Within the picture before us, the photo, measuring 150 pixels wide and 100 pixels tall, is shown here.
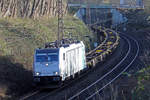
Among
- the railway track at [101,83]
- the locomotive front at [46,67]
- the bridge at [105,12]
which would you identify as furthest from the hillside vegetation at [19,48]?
the bridge at [105,12]

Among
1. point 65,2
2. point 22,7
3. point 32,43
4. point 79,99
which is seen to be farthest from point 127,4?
point 79,99

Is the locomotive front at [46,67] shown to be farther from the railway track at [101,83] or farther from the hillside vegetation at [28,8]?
the hillside vegetation at [28,8]

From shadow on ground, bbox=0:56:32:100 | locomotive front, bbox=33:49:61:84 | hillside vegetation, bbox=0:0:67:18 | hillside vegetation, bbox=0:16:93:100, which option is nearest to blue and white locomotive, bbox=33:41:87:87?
locomotive front, bbox=33:49:61:84

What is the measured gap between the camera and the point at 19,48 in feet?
88.9

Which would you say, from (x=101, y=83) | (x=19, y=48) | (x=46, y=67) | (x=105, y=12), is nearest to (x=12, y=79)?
(x=46, y=67)

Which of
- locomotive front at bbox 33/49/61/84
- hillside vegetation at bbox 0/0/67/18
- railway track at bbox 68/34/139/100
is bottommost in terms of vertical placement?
railway track at bbox 68/34/139/100

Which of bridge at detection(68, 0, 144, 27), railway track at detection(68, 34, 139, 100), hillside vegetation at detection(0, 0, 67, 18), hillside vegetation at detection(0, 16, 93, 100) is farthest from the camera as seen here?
bridge at detection(68, 0, 144, 27)

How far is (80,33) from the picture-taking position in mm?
46844

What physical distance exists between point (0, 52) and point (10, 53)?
1.25m

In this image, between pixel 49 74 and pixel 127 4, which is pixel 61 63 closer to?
pixel 49 74

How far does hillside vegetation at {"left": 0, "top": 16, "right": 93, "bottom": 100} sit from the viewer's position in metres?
21.2

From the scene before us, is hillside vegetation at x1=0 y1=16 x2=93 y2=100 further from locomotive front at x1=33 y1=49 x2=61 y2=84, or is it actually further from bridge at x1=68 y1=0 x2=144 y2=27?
bridge at x1=68 y1=0 x2=144 y2=27

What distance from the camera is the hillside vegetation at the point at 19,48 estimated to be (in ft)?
69.7

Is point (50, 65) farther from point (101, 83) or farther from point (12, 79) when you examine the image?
point (101, 83)
